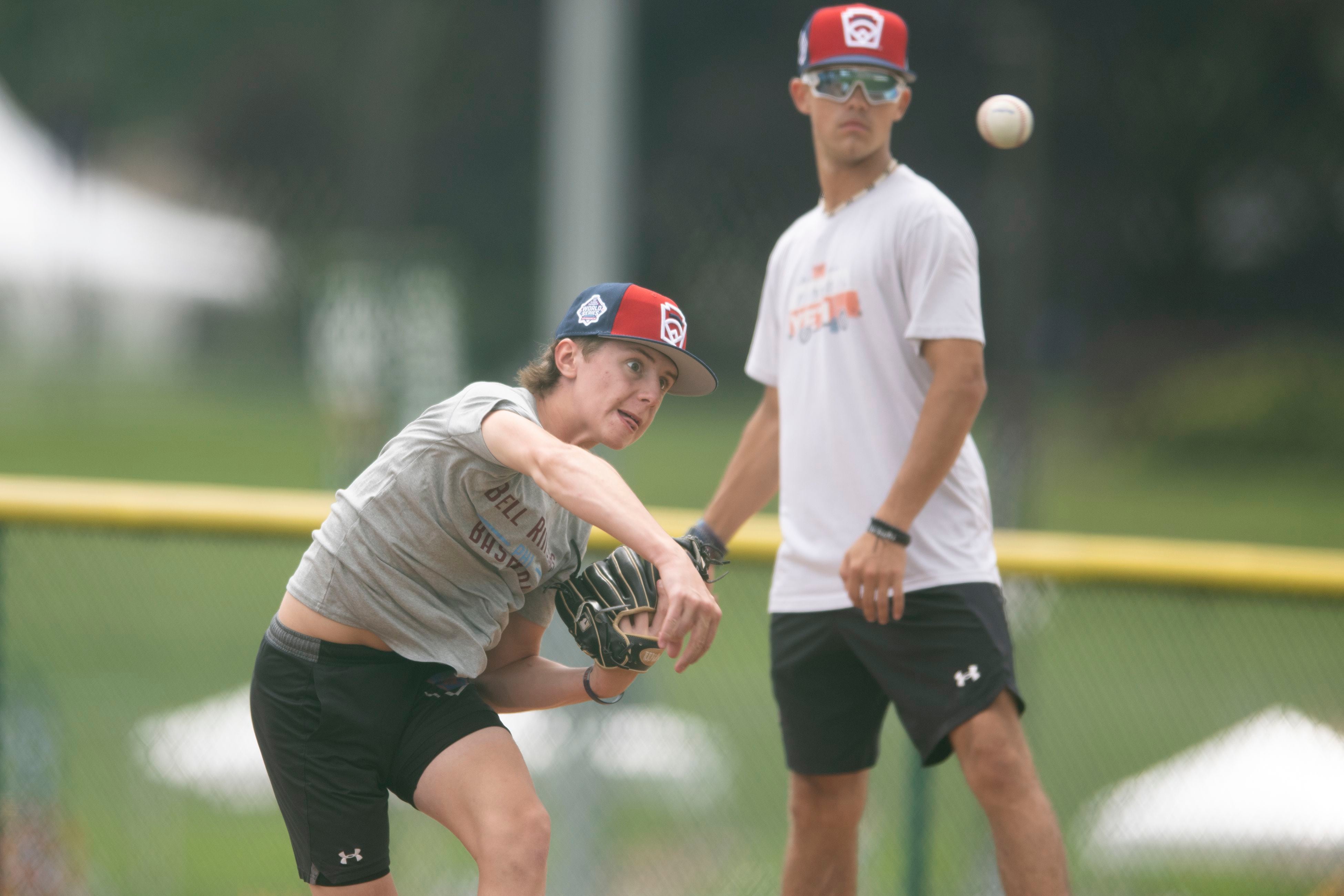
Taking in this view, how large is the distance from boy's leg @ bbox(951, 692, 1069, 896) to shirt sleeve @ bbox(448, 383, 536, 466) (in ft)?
4.20

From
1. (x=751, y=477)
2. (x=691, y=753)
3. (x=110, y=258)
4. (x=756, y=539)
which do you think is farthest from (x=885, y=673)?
(x=110, y=258)

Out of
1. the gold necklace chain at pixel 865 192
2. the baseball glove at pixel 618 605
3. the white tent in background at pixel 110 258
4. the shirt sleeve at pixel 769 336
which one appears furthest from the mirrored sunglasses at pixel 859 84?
the white tent in background at pixel 110 258

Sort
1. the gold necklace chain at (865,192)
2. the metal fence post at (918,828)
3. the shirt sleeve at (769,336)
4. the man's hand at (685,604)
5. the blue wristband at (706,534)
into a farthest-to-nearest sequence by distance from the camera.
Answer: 1. the metal fence post at (918,828)
2. the shirt sleeve at (769,336)
3. the blue wristband at (706,534)
4. the gold necklace chain at (865,192)
5. the man's hand at (685,604)

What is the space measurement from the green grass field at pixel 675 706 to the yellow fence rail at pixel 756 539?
0.24ft

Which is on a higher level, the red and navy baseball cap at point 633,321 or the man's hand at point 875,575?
the red and navy baseball cap at point 633,321

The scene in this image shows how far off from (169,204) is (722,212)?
13415mm

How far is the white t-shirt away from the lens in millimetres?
3059

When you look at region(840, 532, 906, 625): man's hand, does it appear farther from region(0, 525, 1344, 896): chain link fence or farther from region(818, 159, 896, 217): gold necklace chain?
region(0, 525, 1344, 896): chain link fence

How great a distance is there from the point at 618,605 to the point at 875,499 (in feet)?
2.75

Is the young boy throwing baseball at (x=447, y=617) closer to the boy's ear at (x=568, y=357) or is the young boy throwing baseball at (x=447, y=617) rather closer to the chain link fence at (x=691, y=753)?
the boy's ear at (x=568, y=357)

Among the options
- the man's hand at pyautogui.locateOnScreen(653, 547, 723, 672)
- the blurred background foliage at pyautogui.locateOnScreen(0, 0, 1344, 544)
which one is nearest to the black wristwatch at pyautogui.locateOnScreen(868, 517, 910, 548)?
the man's hand at pyautogui.locateOnScreen(653, 547, 723, 672)

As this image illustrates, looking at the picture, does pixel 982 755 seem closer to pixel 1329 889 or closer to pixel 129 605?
pixel 1329 889

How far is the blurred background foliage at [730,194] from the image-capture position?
18.4 meters

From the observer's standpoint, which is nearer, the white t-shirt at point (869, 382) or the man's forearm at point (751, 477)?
the white t-shirt at point (869, 382)
